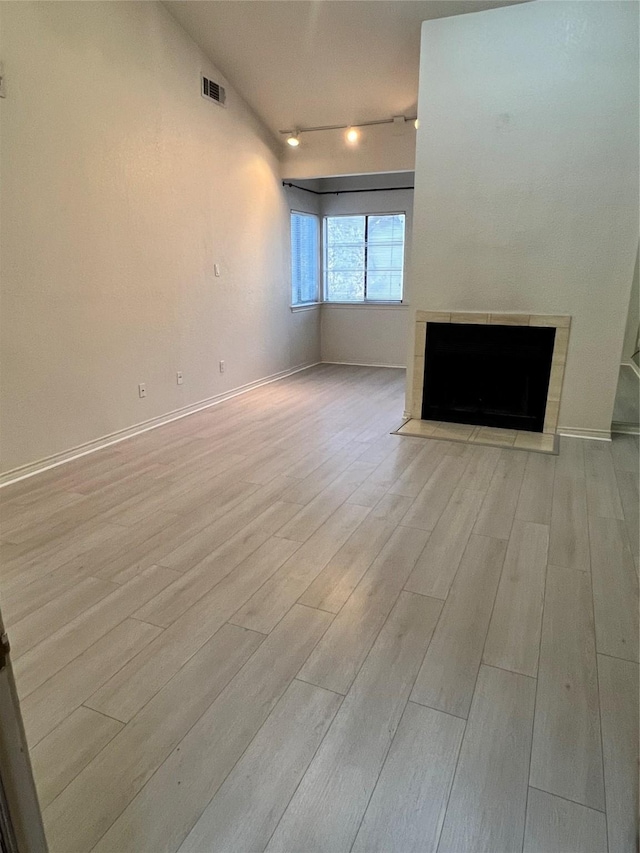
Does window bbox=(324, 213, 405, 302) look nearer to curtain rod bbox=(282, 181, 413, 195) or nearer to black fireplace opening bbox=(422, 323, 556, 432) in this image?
curtain rod bbox=(282, 181, 413, 195)

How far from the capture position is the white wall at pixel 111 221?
3.13 metres

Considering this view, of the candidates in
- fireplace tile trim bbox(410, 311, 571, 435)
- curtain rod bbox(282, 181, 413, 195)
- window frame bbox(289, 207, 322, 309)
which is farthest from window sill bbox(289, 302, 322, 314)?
fireplace tile trim bbox(410, 311, 571, 435)

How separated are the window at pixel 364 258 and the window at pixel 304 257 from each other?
0.18 m

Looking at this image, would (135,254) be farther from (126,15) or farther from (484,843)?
(484,843)

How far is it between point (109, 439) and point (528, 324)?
3.38 meters

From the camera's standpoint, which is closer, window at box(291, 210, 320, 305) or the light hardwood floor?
the light hardwood floor

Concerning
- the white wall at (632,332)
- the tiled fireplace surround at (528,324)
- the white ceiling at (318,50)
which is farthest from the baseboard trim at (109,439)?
the white wall at (632,332)

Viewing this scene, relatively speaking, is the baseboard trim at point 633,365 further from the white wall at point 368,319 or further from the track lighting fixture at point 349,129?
the track lighting fixture at point 349,129

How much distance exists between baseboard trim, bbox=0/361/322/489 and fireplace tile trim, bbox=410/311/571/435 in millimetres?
2077

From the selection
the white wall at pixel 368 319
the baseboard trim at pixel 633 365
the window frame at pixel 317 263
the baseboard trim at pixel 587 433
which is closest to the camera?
the baseboard trim at pixel 587 433

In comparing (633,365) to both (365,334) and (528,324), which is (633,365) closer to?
(528,324)

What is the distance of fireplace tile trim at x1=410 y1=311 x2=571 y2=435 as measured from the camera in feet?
13.1

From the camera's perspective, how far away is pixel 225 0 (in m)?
3.89

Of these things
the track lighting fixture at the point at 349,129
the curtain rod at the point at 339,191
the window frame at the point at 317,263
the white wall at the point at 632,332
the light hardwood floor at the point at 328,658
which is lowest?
the light hardwood floor at the point at 328,658
